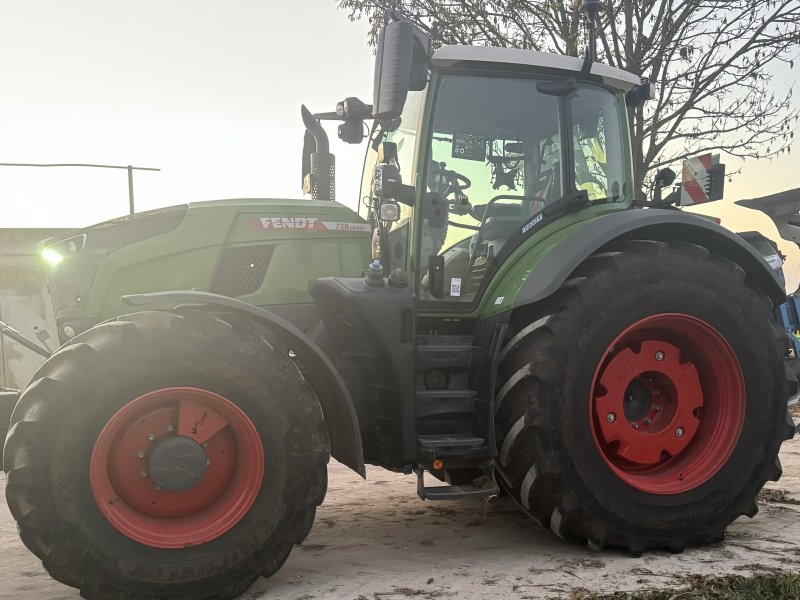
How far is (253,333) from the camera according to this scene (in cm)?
349

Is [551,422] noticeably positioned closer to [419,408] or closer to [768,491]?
[419,408]

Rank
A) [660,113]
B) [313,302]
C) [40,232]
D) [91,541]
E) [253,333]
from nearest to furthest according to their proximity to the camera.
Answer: [91,541] → [253,333] → [313,302] → [40,232] → [660,113]

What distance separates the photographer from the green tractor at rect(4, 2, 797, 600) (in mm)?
3271

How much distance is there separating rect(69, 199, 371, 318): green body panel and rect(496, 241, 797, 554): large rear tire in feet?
3.71

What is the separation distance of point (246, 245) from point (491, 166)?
1.41 metres

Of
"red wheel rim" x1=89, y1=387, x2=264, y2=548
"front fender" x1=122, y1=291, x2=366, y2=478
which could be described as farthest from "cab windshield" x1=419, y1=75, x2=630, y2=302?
"red wheel rim" x1=89, y1=387, x2=264, y2=548

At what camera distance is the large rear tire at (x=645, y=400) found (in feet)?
12.5

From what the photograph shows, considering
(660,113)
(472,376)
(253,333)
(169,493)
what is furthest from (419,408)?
(660,113)

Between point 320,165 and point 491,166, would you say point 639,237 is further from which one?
point 320,165

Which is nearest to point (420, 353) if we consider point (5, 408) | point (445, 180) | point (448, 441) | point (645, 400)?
point (448, 441)

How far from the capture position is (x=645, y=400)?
4.20 meters

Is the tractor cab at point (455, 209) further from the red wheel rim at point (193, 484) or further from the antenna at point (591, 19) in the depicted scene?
the red wheel rim at point (193, 484)

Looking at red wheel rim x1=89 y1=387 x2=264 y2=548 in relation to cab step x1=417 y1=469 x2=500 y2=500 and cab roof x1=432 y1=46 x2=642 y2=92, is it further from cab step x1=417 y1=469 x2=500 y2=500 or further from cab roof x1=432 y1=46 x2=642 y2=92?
cab roof x1=432 y1=46 x2=642 y2=92

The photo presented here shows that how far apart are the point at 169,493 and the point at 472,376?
5.18 ft
